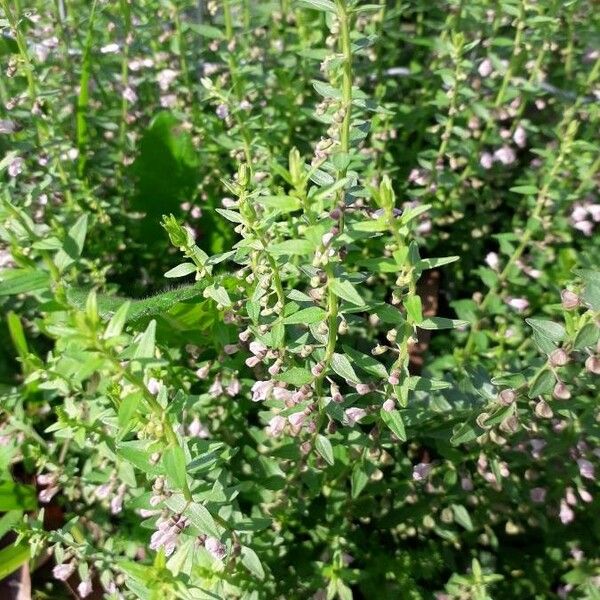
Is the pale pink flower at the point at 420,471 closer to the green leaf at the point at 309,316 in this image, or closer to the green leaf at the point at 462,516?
the green leaf at the point at 462,516

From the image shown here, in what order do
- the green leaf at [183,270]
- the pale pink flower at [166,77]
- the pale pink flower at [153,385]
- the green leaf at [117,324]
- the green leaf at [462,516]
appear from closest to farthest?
1. the green leaf at [117,324]
2. the green leaf at [183,270]
3. the pale pink flower at [153,385]
4. the green leaf at [462,516]
5. the pale pink flower at [166,77]

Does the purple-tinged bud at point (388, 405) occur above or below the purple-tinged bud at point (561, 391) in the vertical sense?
below

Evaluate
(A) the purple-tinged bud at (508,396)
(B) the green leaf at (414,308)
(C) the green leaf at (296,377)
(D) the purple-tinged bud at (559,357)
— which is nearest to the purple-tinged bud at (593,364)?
(D) the purple-tinged bud at (559,357)

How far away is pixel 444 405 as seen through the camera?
237 centimetres

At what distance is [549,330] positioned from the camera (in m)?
1.83

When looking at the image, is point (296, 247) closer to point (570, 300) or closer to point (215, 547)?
point (570, 300)

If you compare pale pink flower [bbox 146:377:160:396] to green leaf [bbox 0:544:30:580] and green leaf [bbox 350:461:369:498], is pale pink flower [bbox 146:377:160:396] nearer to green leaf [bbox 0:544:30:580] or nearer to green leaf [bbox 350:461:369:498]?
green leaf [bbox 350:461:369:498]

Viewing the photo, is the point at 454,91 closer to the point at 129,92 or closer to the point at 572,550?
the point at 129,92

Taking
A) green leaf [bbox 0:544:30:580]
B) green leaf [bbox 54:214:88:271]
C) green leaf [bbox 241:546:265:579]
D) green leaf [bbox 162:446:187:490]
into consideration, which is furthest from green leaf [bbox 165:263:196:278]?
green leaf [bbox 0:544:30:580]

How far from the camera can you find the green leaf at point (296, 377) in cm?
188

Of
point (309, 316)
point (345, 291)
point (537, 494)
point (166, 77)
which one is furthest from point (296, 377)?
point (166, 77)

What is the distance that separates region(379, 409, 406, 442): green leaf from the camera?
1902 mm

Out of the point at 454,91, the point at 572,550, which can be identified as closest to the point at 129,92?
the point at 454,91

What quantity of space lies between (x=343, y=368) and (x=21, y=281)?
2.74 feet
